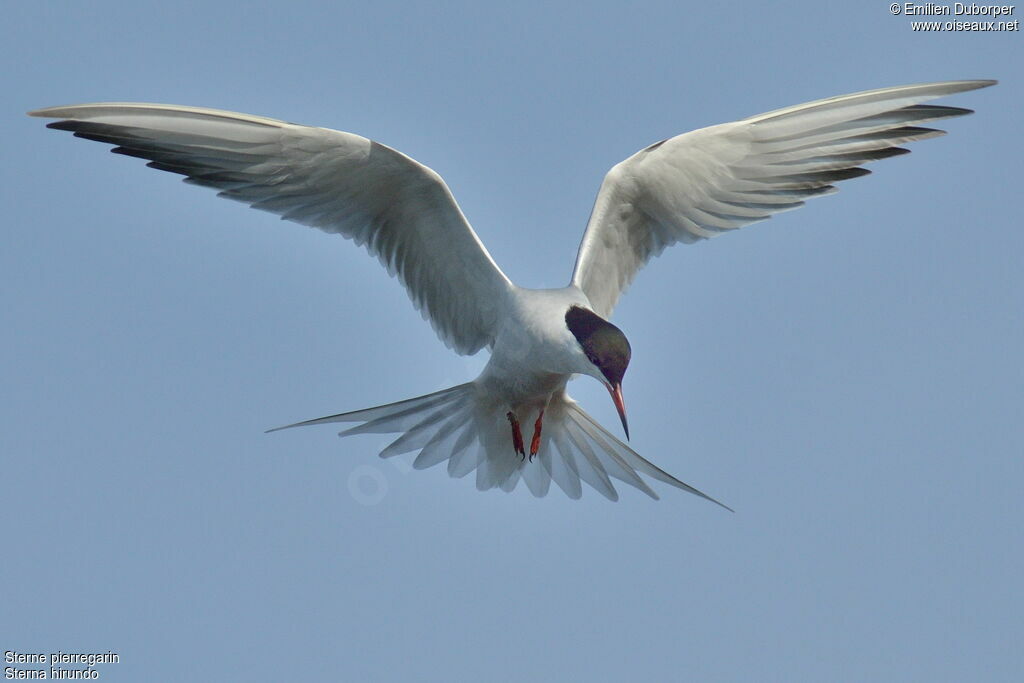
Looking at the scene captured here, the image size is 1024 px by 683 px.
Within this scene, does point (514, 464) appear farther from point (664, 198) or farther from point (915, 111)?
point (915, 111)

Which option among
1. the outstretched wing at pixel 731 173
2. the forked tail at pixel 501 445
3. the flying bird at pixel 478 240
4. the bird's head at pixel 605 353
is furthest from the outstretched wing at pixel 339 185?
the bird's head at pixel 605 353

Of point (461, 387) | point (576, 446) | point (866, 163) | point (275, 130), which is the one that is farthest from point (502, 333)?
point (866, 163)

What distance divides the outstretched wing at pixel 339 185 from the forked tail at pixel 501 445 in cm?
54

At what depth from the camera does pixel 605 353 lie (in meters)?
6.62

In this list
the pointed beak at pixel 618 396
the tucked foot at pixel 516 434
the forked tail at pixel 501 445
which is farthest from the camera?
the tucked foot at pixel 516 434

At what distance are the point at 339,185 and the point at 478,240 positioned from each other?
92 centimetres

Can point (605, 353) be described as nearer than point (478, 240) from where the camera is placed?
Yes

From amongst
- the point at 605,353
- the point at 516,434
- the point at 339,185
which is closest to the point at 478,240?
the point at 339,185

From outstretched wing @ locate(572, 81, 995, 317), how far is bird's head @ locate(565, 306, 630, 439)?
0.97m

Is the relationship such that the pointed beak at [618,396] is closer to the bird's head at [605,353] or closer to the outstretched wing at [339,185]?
the bird's head at [605,353]

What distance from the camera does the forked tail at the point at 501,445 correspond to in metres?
7.67

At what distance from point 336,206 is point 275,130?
0.70 metres

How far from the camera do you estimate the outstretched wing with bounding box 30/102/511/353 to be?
22.8ft

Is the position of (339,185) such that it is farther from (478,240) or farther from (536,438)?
(536,438)
